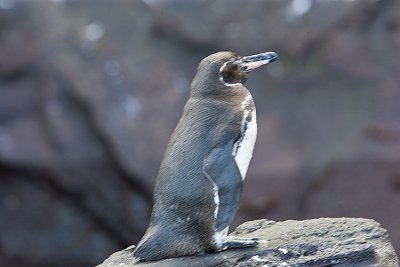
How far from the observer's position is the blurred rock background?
3938 millimetres

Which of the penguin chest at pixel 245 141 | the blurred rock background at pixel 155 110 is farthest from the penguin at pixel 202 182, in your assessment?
the blurred rock background at pixel 155 110

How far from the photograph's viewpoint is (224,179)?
220cm

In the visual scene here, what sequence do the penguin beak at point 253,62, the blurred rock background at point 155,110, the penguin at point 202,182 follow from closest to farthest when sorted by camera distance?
the penguin at point 202,182
the penguin beak at point 253,62
the blurred rock background at point 155,110

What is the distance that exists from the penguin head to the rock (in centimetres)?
34

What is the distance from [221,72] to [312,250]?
1.37 ft

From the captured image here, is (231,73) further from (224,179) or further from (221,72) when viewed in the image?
(224,179)

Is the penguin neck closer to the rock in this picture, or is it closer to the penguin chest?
the penguin chest

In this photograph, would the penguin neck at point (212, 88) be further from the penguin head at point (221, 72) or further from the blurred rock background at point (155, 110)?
the blurred rock background at point (155, 110)

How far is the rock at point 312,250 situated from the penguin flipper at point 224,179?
9 cm

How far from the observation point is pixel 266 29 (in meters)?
4.15

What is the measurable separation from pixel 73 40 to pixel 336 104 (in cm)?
106

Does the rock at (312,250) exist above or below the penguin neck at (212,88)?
below

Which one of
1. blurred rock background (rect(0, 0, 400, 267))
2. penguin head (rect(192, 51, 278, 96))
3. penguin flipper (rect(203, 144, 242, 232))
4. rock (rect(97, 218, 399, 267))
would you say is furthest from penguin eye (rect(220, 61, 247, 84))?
blurred rock background (rect(0, 0, 400, 267))

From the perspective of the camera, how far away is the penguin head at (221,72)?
7.49 ft
